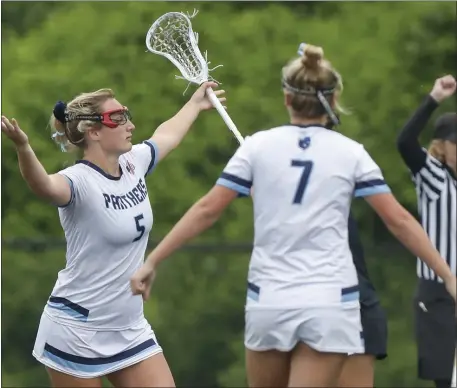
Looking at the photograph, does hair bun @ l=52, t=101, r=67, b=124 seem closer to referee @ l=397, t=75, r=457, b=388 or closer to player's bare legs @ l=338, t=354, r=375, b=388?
referee @ l=397, t=75, r=457, b=388

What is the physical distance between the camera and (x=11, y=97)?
11.0 meters

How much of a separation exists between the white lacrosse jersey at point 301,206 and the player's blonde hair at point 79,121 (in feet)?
3.63

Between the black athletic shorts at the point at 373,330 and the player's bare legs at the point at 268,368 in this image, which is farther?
the black athletic shorts at the point at 373,330

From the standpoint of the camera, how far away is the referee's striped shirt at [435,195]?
6.18m

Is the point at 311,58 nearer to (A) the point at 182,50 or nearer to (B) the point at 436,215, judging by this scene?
(B) the point at 436,215

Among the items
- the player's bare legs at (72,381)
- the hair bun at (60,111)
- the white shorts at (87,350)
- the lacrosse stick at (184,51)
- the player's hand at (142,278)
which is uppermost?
the lacrosse stick at (184,51)

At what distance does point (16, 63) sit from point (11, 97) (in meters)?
0.35

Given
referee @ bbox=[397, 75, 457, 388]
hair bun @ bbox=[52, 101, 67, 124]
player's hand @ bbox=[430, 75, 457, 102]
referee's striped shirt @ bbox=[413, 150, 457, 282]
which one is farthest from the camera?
referee's striped shirt @ bbox=[413, 150, 457, 282]

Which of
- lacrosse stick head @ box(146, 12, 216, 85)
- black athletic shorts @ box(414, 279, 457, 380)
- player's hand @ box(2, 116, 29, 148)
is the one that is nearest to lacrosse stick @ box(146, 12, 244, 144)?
lacrosse stick head @ box(146, 12, 216, 85)

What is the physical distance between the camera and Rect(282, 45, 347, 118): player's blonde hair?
194 inches

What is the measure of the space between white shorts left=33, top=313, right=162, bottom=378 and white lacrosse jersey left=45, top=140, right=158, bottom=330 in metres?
0.04

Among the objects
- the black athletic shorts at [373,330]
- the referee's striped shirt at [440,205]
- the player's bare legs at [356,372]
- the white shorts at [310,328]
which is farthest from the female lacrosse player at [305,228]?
the referee's striped shirt at [440,205]

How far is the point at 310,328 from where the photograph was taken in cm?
484

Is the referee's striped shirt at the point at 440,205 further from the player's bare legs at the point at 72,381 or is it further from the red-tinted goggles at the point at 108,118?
the player's bare legs at the point at 72,381
